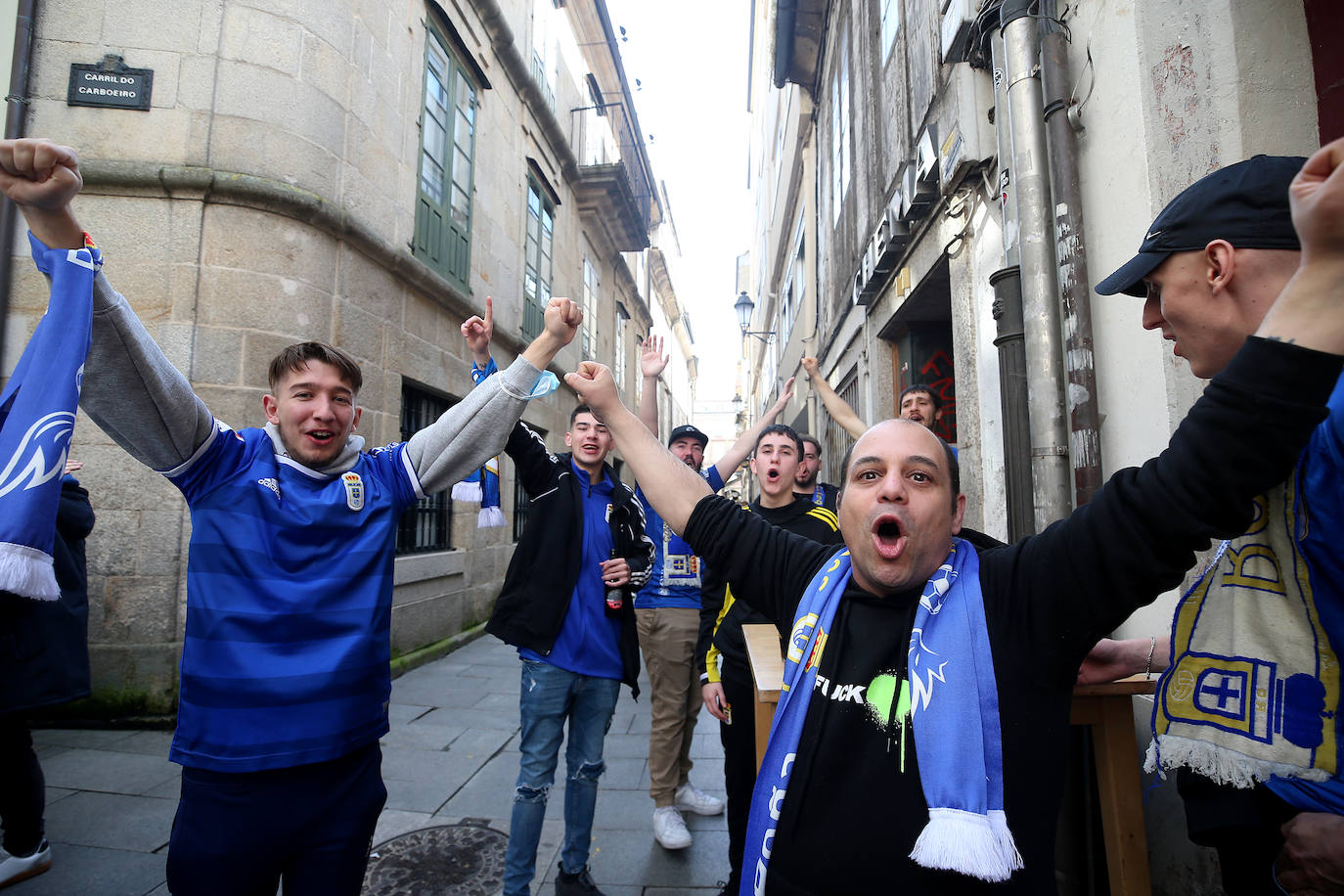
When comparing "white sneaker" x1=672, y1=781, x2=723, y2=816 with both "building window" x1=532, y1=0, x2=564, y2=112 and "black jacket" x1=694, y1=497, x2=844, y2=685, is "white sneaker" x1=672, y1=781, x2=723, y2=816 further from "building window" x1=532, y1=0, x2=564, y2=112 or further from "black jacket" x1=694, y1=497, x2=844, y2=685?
"building window" x1=532, y1=0, x2=564, y2=112

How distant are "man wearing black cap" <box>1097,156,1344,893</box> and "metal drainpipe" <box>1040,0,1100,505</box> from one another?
1.82 meters

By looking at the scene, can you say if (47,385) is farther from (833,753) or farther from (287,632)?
(833,753)

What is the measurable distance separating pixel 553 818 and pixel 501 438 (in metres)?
2.53

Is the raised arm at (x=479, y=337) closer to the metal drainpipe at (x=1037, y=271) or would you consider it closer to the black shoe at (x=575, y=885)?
the black shoe at (x=575, y=885)

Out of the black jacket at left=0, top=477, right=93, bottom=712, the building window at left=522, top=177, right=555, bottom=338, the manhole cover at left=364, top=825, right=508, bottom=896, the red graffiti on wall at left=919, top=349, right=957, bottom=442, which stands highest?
the building window at left=522, top=177, right=555, bottom=338

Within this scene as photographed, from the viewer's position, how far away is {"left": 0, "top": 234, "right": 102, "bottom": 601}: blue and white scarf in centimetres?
141

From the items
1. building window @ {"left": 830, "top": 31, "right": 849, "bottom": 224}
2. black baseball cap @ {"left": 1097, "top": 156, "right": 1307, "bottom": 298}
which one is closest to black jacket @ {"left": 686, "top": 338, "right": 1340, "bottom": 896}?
black baseball cap @ {"left": 1097, "top": 156, "right": 1307, "bottom": 298}

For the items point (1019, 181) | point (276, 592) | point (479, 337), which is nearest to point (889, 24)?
point (1019, 181)

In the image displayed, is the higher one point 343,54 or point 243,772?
point 343,54

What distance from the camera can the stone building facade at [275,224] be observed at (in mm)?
4867

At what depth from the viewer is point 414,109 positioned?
7207 millimetres

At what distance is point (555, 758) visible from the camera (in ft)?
9.08

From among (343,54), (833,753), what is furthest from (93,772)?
(343,54)

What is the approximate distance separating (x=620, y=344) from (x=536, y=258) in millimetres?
8081
